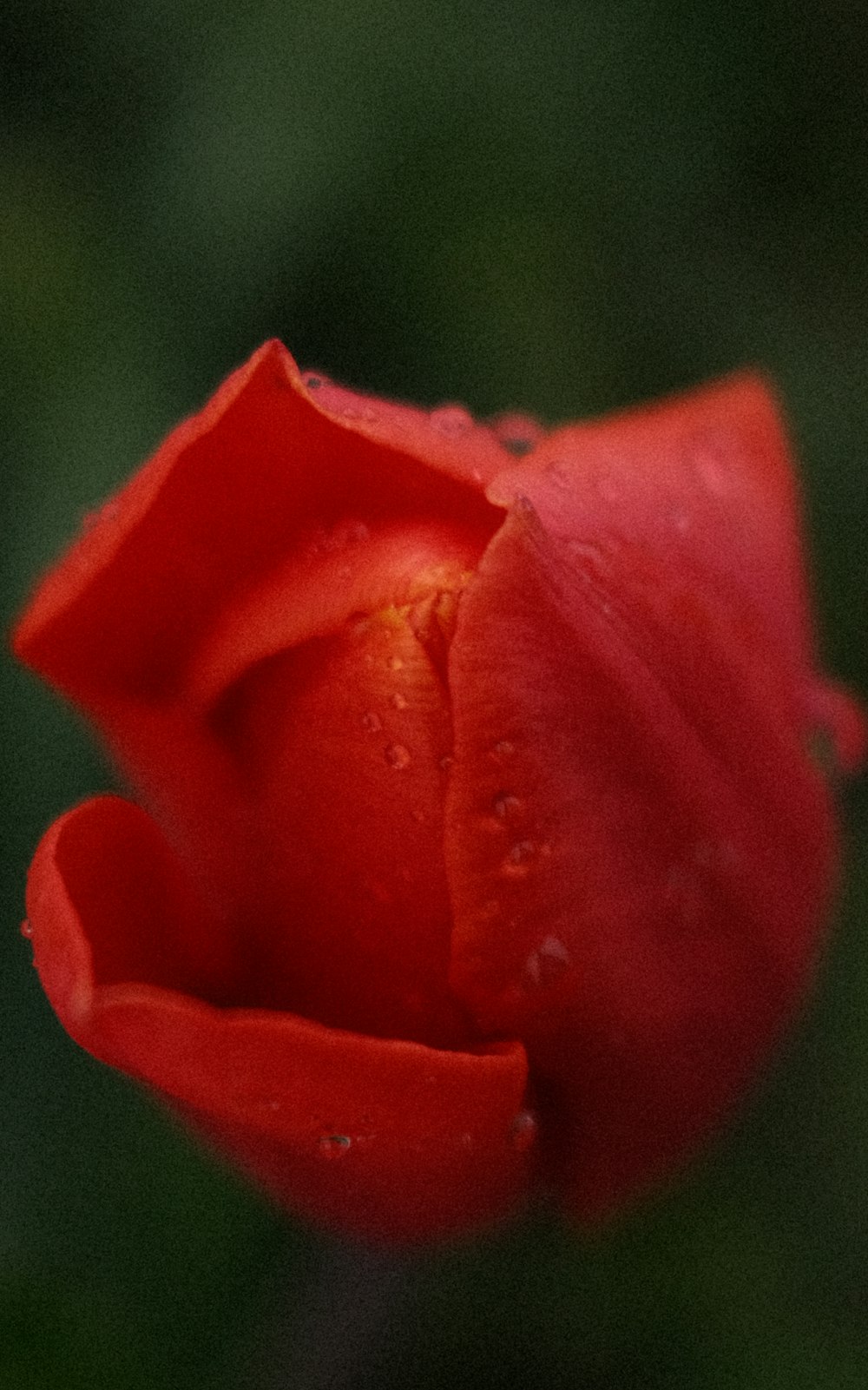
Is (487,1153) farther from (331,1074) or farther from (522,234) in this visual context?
(522,234)

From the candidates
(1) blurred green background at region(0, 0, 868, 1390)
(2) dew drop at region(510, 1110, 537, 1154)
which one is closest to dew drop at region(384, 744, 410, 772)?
(2) dew drop at region(510, 1110, 537, 1154)

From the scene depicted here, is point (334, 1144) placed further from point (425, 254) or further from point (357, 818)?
point (425, 254)

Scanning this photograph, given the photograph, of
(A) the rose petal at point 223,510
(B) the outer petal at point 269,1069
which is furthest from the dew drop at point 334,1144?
(A) the rose petal at point 223,510

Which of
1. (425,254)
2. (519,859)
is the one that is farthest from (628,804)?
(425,254)

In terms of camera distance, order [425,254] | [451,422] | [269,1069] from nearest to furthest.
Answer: [269,1069] < [451,422] < [425,254]

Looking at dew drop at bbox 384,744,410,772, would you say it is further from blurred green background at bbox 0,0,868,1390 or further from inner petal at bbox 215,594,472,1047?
blurred green background at bbox 0,0,868,1390

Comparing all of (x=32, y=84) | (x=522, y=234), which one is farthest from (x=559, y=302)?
(x=32, y=84)

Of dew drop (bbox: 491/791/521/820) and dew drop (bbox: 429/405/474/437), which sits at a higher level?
dew drop (bbox: 429/405/474/437)
